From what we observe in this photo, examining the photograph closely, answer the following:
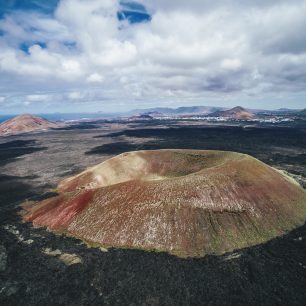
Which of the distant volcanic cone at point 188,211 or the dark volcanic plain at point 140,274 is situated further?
the distant volcanic cone at point 188,211

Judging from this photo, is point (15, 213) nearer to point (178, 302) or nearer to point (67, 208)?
point (67, 208)

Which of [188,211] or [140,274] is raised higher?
[188,211]

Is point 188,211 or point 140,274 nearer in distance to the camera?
point 140,274

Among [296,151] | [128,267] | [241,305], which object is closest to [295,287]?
[241,305]

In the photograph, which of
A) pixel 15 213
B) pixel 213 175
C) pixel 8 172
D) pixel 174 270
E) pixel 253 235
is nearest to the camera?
pixel 174 270

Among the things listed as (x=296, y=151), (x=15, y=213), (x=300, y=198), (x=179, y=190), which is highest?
(x=179, y=190)

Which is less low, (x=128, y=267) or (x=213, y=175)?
(x=213, y=175)

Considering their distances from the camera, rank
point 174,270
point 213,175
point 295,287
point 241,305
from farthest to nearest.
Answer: point 213,175, point 174,270, point 295,287, point 241,305

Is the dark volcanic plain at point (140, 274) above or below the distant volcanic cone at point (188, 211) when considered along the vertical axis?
below
